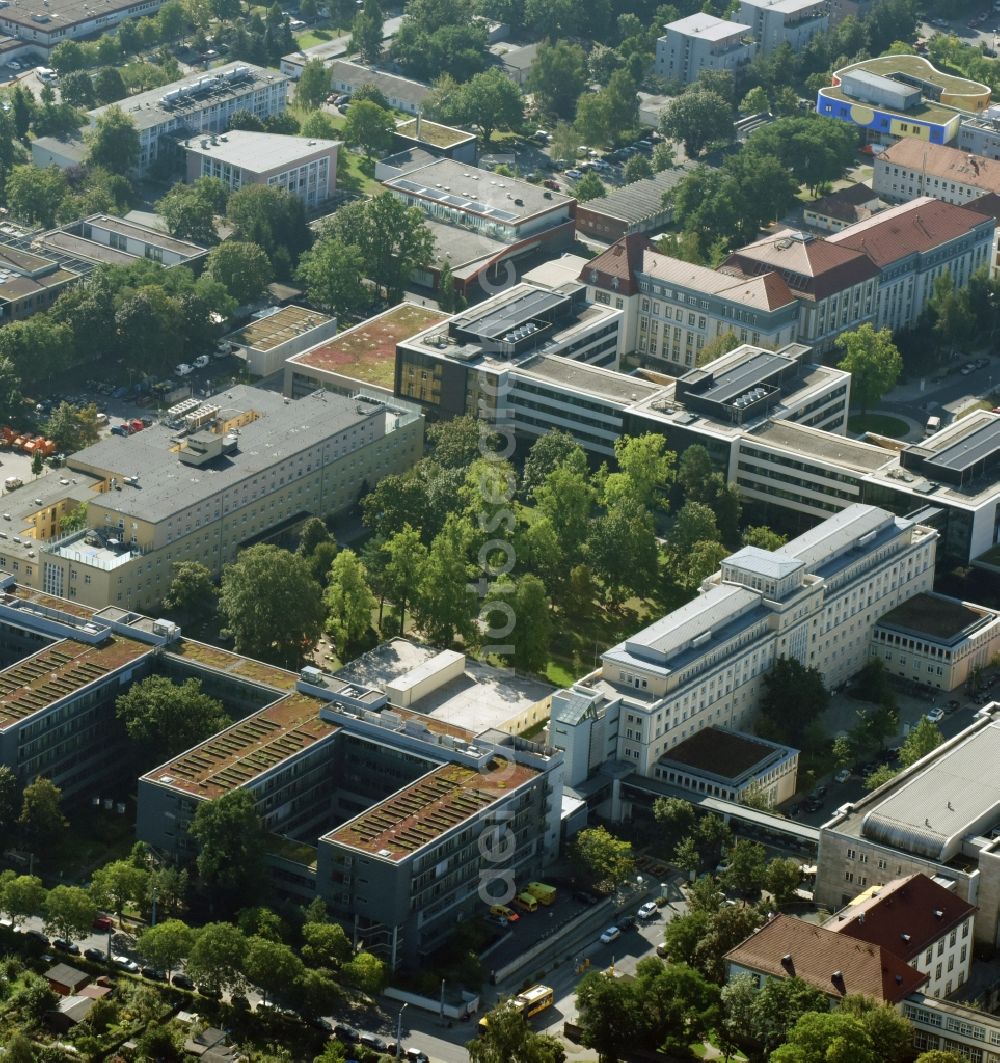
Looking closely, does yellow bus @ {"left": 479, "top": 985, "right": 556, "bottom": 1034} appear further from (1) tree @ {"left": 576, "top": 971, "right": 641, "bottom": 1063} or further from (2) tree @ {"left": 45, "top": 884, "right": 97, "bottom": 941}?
(2) tree @ {"left": 45, "top": 884, "right": 97, "bottom": 941}

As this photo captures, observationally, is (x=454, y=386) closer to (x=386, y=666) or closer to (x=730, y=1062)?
(x=386, y=666)

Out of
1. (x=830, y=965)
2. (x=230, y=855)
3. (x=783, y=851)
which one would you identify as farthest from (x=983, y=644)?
(x=230, y=855)

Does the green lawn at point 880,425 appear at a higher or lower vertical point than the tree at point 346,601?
lower

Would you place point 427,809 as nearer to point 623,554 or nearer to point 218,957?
point 218,957

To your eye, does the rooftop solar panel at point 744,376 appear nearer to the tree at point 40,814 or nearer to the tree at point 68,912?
the tree at point 40,814

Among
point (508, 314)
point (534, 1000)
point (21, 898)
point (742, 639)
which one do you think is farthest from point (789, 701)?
point (508, 314)

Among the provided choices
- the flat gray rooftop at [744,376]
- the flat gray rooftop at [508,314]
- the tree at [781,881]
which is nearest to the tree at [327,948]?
the tree at [781,881]

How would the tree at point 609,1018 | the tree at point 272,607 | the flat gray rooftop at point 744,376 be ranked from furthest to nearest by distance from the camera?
the flat gray rooftop at point 744,376, the tree at point 272,607, the tree at point 609,1018

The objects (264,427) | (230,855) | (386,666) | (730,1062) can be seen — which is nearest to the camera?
(730,1062)
